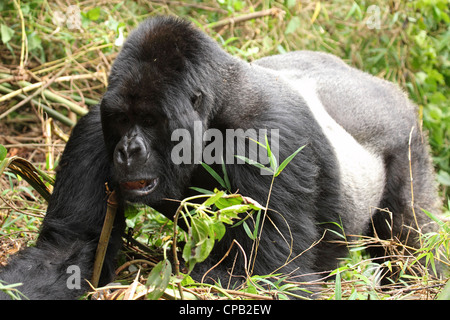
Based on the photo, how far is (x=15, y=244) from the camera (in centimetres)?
363

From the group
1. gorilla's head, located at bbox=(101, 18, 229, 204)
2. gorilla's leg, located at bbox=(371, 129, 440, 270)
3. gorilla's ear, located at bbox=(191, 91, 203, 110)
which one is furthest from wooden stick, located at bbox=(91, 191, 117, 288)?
gorilla's leg, located at bbox=(371, 129, 440, 270)

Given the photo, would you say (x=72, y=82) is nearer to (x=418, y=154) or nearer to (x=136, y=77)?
(x=136, y=77)

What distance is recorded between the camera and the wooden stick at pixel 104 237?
10.1 feet

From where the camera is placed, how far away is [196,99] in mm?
3062

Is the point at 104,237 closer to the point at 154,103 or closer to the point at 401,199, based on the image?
the point at 154,103

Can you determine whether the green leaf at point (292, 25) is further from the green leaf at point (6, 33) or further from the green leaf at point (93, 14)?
the green leaf at point (6, 33)

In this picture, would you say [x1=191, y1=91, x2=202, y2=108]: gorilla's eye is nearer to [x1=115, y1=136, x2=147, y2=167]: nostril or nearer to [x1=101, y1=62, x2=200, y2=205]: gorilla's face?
[x1=101, y1=62, x2=200, y2=205]: gorilla's face

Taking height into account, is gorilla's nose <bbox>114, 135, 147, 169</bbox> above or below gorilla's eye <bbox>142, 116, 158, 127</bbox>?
below

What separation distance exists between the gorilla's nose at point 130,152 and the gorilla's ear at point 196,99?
1.10 feet

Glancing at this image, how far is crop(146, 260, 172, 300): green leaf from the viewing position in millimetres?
2309

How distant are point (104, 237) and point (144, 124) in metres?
0.61

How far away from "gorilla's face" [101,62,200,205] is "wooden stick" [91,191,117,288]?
0.39ft

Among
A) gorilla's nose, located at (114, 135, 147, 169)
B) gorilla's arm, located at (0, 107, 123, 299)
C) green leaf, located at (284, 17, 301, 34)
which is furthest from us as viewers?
green leaf, located at (284, 17, 301, 34)
